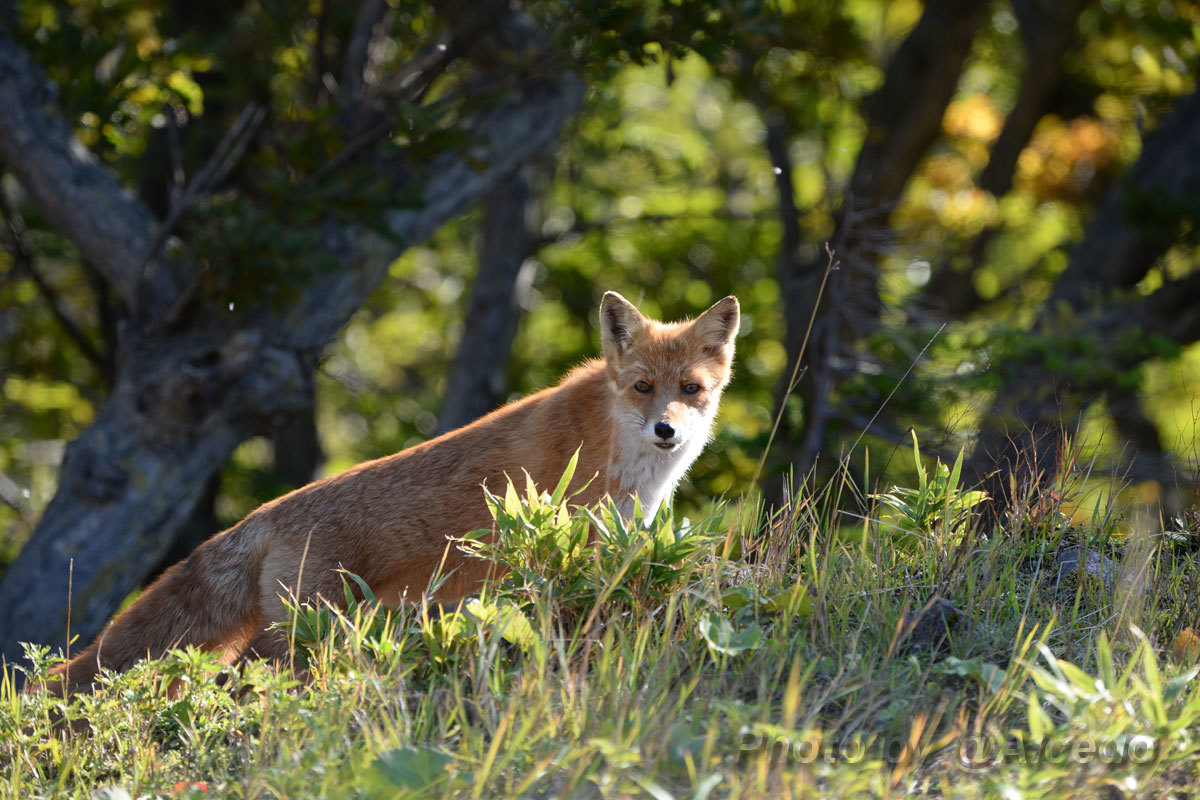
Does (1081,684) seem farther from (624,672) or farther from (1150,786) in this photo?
(624,672)

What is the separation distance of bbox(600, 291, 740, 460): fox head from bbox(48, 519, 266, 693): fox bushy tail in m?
2.19

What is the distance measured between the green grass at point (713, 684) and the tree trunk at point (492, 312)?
841 cm

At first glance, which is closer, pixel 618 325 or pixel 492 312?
pixel 618 325

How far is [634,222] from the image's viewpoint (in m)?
15.2

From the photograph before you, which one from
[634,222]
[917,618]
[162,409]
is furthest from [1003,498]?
[634,222]

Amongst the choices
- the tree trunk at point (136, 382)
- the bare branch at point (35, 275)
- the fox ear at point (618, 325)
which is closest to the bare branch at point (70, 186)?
the tree trunk at point (136, 382)

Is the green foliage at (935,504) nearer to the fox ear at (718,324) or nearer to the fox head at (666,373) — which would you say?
the fox head at (666,373)

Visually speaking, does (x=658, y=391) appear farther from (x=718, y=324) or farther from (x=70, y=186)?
(x=70, y=186)

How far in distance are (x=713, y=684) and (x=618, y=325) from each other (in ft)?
10.2

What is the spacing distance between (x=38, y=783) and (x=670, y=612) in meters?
2.46

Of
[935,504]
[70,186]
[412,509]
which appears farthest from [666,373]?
[70,186]

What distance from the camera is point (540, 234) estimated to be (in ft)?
50.4

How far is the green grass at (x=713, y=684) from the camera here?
10.6 feet

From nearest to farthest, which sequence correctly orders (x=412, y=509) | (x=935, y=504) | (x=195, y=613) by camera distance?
(x=935, y=504) → (x=195, y=613) → (x=412, y=509)
